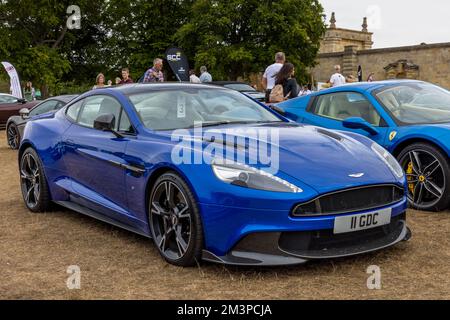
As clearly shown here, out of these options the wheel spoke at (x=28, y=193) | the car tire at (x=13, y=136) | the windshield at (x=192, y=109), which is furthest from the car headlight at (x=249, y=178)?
the car tire at (x=13, y=136)

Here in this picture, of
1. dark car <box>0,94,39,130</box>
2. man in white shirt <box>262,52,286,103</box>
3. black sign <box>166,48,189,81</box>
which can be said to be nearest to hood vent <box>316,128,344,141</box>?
man in white shirt <box>262,52,286,103</box>

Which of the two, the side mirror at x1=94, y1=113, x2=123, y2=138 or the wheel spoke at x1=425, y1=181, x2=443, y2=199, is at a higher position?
the side mirror at x1=94, y1=113, x2=123, y2=138

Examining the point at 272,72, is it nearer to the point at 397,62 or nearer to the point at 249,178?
the point at 249,178

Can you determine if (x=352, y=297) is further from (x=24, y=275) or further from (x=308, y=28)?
(x=308, y=28)

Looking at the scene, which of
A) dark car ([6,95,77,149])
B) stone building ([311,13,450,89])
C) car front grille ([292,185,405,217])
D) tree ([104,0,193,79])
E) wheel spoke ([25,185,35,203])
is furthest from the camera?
stone building ([311,13,450,89])

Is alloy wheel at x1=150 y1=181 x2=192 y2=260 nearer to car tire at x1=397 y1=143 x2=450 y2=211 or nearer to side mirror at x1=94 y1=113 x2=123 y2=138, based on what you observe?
side mirror at x1=94 y1=113 x2=123 y2=138

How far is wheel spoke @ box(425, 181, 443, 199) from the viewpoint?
582 cm

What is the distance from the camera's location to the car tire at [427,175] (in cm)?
576

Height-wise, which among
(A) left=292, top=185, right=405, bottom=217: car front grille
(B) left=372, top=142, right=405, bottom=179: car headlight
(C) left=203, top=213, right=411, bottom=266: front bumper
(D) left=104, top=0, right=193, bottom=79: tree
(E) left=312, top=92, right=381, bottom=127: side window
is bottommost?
(C) left=203, top=213, right=411, bottom=266: front bumper

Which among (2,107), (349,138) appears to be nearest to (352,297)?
(349,138)

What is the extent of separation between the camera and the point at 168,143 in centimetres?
445

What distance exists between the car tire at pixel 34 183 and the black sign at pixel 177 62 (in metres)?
19.5

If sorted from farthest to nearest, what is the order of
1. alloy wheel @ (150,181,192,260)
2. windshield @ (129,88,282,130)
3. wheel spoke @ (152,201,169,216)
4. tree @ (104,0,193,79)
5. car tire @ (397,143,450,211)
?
tree @ (104,0,193,79), car tire @ (397,143,450,211), windshield @ (129,88,282,130), wheel spoke @ (152,201,169,216), alloy wheel @ (150,181,192,260)

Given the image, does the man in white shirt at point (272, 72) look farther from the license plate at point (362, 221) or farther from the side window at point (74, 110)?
the license plate at point (362, 221)
